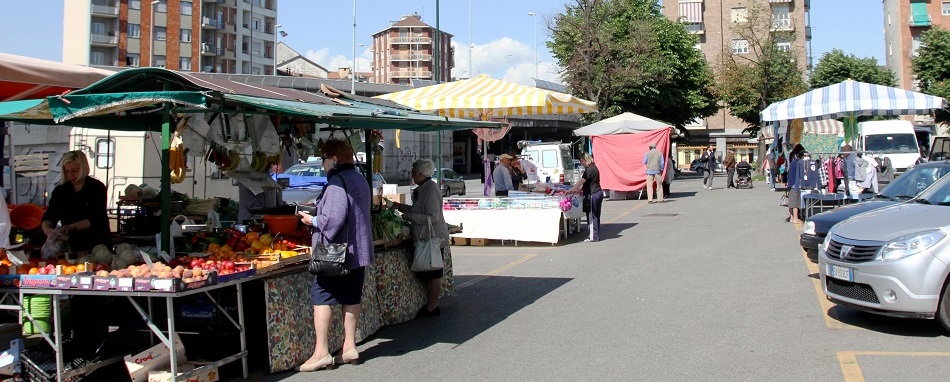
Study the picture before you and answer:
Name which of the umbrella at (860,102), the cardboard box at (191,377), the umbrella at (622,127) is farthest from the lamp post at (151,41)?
the cardboard box at (191,377)

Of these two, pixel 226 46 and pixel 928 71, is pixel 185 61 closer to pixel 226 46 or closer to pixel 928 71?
pixel 226 46

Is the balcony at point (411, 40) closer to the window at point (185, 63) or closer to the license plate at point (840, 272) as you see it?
the window at point (185, 63)

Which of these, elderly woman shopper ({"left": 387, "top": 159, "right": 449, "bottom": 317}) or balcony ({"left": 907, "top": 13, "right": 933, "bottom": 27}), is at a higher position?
balcony ({"left": 907, "top": 13, "right": 933, "bottom": 27})

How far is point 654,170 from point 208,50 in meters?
67.8

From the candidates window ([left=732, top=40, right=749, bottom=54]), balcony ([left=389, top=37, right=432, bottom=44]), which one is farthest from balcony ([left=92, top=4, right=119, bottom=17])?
balcony ([left=389, top=37, right=432, bottom=44])

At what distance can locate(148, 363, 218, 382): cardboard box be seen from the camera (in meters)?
6.18

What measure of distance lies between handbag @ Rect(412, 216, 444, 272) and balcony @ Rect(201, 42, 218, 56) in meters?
79.1

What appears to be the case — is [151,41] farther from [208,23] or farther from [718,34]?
[718,34]

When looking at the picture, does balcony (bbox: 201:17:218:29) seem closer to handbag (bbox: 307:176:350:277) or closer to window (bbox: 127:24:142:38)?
window (bbox: 127:24:142:38)

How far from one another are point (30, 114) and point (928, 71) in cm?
5118

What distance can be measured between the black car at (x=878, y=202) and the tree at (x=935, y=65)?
39.7 m

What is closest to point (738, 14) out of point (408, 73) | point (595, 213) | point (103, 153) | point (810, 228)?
point (595, 213)

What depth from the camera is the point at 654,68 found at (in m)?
43.6

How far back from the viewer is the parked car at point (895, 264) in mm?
7102
